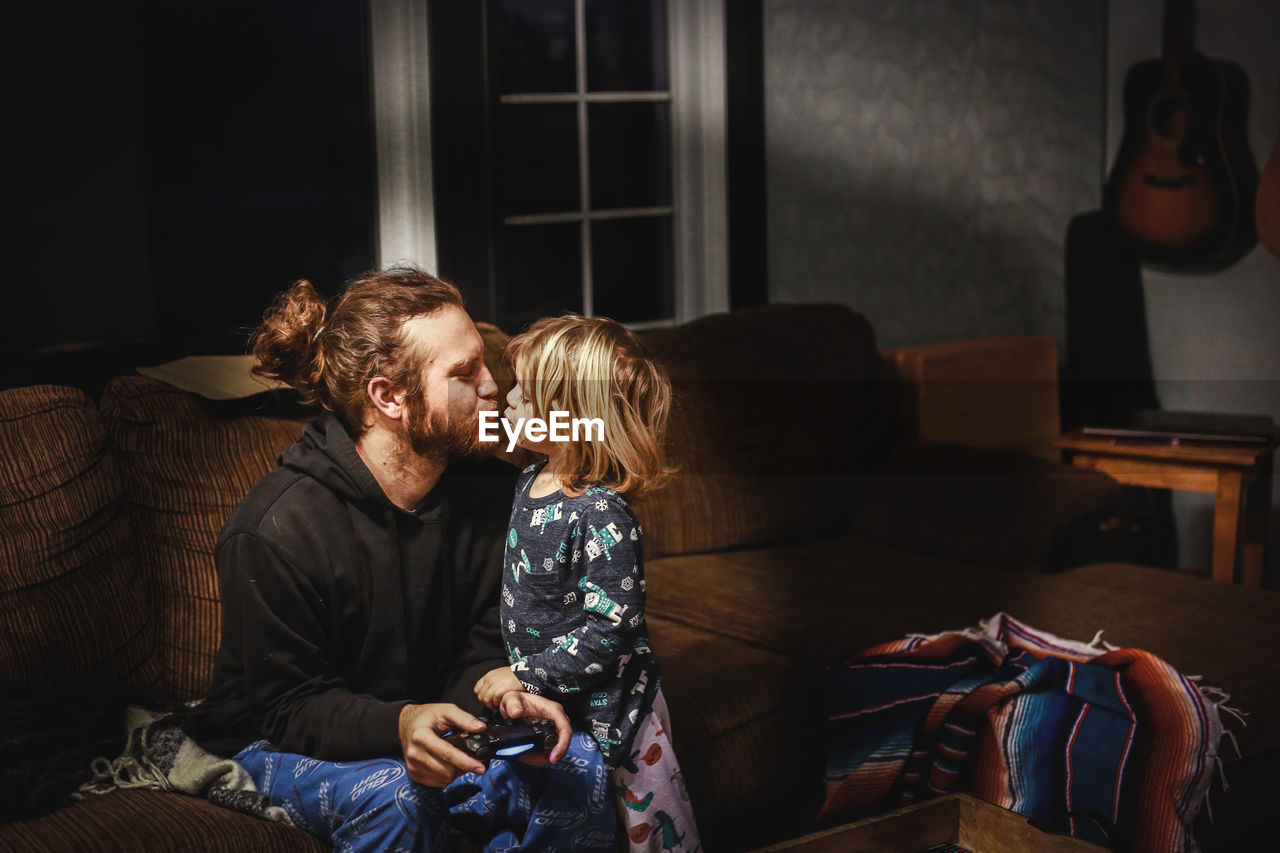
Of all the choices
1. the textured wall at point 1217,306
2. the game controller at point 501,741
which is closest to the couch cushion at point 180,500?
the game controller at point 501,741

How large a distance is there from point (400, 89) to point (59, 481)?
4.17 ft

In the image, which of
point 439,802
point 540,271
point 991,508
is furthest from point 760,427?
Answer: point 439,802

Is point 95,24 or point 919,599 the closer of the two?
point 95,24

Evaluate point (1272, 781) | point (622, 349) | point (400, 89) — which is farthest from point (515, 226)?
point (1272, 781)

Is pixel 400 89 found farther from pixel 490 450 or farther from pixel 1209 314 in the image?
pixel 1209 314

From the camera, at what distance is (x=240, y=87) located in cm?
264

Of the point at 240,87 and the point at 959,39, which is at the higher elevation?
the point at 959,39

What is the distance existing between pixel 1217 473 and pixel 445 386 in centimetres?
233

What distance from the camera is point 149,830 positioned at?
164 cm

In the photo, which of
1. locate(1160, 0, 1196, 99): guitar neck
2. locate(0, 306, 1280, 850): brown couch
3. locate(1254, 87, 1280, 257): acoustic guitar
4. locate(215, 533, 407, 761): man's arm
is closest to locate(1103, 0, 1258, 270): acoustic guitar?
locate(1160, 0, 1196, 99): guitar neck

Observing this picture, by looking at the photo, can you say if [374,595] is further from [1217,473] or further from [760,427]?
[1217,473]

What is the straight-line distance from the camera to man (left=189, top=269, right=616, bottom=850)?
1624 mm

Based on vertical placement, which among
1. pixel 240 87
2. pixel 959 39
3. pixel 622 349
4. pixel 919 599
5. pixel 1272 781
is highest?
pixel 959 39

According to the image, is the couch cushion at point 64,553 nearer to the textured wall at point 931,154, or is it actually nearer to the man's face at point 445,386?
the man's face at point 445,386
